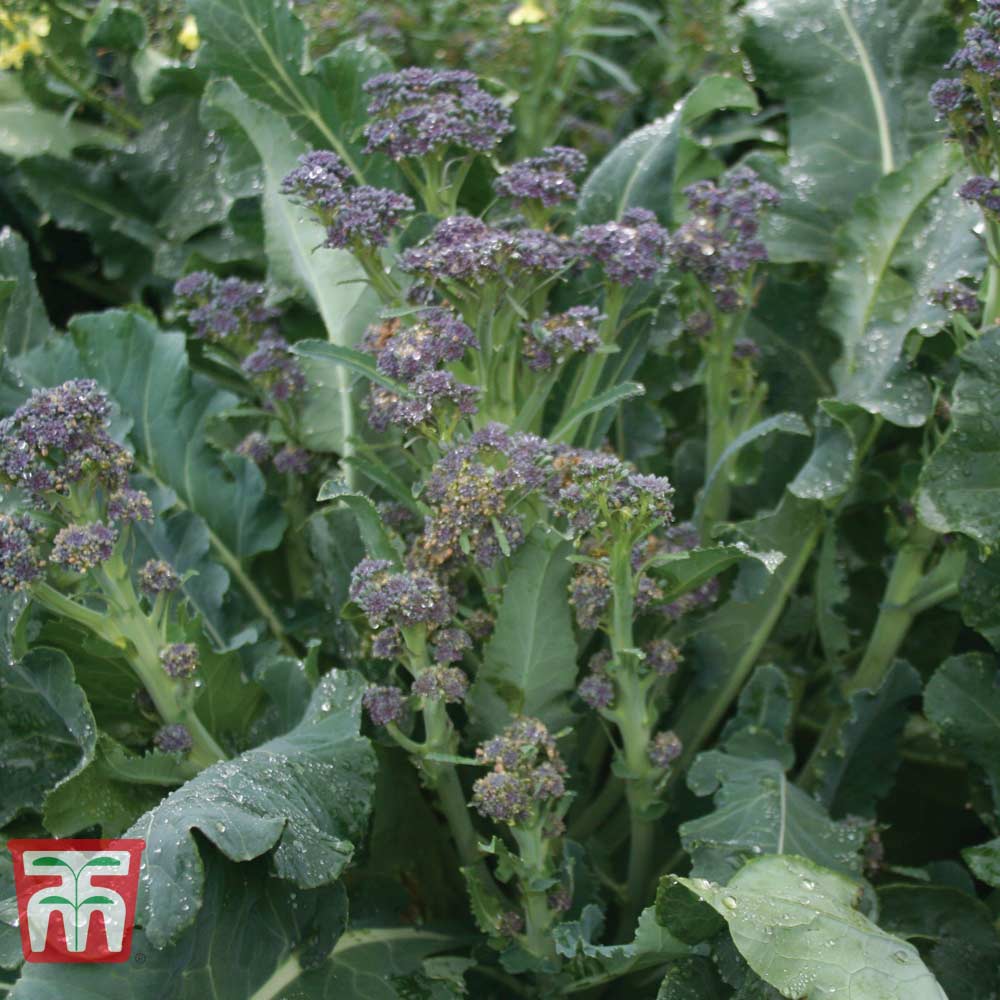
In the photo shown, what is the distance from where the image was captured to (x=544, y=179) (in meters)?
1.31

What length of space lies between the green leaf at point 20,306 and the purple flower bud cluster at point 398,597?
0.76 m

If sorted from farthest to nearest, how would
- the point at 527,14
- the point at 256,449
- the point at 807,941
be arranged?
the point at 527,14 < the point at 256,449 < the point at 807,941

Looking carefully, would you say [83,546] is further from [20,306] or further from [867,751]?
[867,751]

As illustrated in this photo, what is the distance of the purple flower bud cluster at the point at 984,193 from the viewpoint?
1223 mm

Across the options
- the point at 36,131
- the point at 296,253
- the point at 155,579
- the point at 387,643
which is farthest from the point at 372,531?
the point at 36,131

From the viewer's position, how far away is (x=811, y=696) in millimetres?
1777

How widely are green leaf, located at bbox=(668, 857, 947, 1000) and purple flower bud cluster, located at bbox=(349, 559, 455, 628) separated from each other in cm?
33

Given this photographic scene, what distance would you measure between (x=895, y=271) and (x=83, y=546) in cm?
114

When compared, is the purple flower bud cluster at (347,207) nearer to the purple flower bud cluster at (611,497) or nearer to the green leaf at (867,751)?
the purple flower bud cluster at (611,497)

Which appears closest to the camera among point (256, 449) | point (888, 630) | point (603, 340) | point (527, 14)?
point (603, 340)

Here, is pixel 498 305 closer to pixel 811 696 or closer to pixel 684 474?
pixel 684 474

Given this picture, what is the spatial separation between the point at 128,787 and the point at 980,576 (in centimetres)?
94

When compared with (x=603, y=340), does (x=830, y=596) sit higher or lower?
lower

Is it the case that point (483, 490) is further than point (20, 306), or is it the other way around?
point (20, 306)
